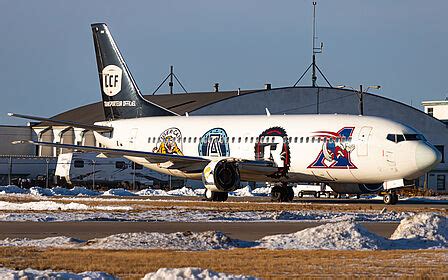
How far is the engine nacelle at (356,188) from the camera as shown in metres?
53.4

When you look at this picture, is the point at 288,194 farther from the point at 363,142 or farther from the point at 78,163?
the point at 78,163

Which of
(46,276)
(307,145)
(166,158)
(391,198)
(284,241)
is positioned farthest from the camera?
(166,158)

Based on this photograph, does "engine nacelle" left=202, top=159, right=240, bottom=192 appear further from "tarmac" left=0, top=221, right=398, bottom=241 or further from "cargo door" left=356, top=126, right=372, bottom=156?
"tarmac" left=0, top=221, right=398, bottom=241

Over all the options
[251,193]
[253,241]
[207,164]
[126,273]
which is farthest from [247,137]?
[126,273]

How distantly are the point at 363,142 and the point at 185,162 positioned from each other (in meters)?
9.66

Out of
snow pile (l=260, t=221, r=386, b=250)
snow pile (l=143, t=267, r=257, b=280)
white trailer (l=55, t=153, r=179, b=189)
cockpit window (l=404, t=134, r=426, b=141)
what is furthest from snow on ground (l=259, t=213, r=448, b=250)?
white trailer (l=55, t=153, r=179, b=189)

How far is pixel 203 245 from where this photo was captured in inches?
932

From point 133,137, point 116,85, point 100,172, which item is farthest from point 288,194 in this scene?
point 100,172

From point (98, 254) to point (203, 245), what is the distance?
310 centimetres

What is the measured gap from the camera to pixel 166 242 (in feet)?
78.4

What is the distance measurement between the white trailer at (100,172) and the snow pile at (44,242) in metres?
51.6

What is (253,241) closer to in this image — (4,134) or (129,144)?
(129,144)

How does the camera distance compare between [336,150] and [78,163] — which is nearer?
[336,150]

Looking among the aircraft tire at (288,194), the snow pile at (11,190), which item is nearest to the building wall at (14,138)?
the snow pile at (11,190)
